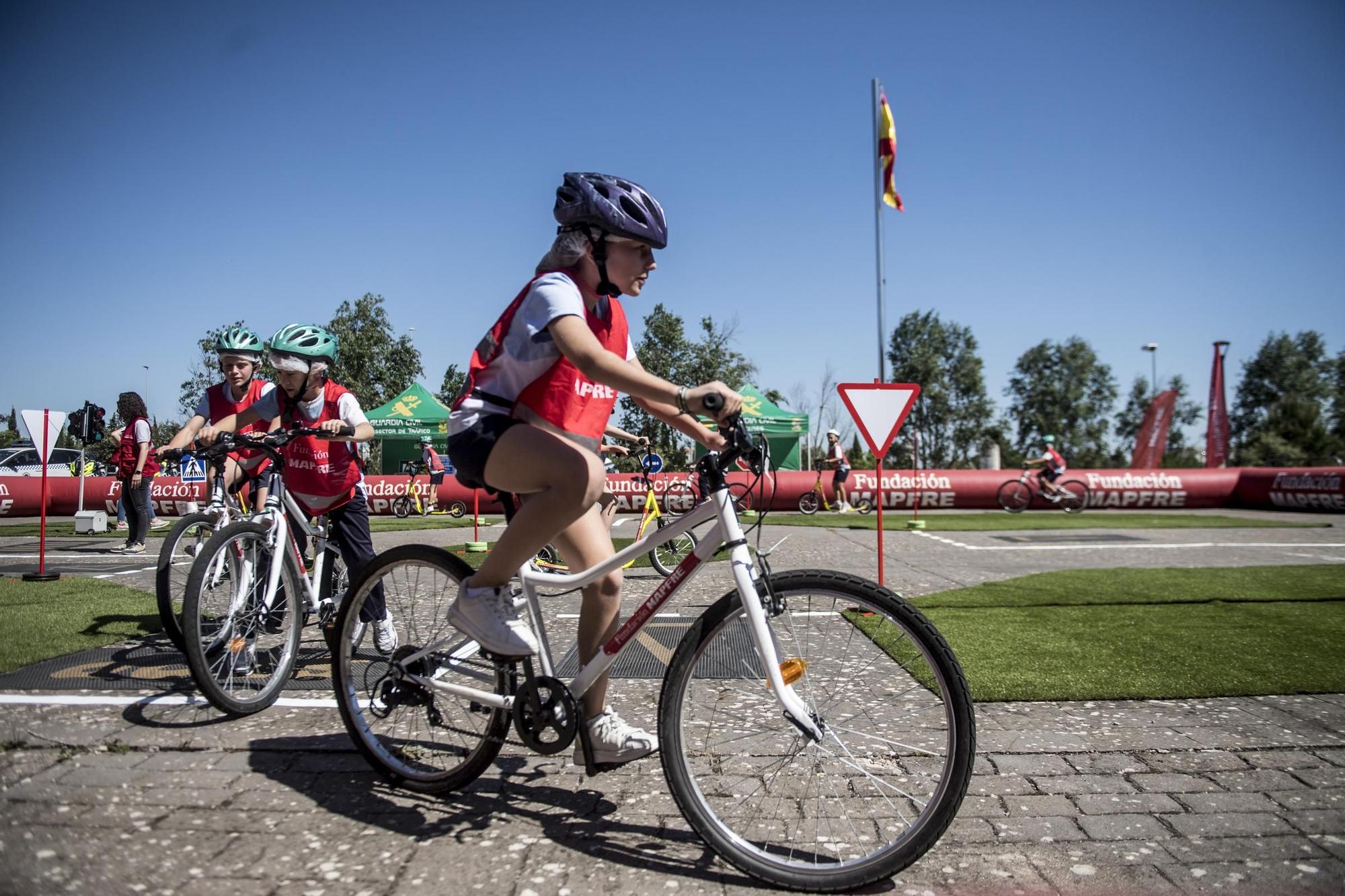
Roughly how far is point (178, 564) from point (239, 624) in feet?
3.58

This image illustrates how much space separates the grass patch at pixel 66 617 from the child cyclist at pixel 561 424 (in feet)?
11.8

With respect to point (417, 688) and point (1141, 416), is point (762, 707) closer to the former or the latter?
point (417, 688)

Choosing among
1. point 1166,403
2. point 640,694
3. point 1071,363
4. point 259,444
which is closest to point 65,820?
point 259,444

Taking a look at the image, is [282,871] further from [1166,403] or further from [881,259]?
[1166,403]

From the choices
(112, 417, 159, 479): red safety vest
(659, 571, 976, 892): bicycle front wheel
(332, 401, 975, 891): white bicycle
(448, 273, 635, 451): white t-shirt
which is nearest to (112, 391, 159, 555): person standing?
(112, 417, 159, 479): red safety vest

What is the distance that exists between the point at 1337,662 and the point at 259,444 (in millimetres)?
5776

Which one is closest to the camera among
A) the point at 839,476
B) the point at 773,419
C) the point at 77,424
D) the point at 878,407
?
the point at 878,407

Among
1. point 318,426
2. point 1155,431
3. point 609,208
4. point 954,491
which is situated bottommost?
point 954,491

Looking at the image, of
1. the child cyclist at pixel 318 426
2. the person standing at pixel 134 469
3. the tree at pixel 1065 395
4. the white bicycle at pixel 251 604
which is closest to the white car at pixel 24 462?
the person standing at pixel 134 469

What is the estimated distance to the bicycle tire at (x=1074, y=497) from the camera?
878 inches

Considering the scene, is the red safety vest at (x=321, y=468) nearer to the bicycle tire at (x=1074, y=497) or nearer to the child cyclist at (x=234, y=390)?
the child cyclist at (x=234, y=390)

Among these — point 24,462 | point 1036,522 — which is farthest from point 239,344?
point 24,462

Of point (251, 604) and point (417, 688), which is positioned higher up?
point (251, 604)

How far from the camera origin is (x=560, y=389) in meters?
2.60
